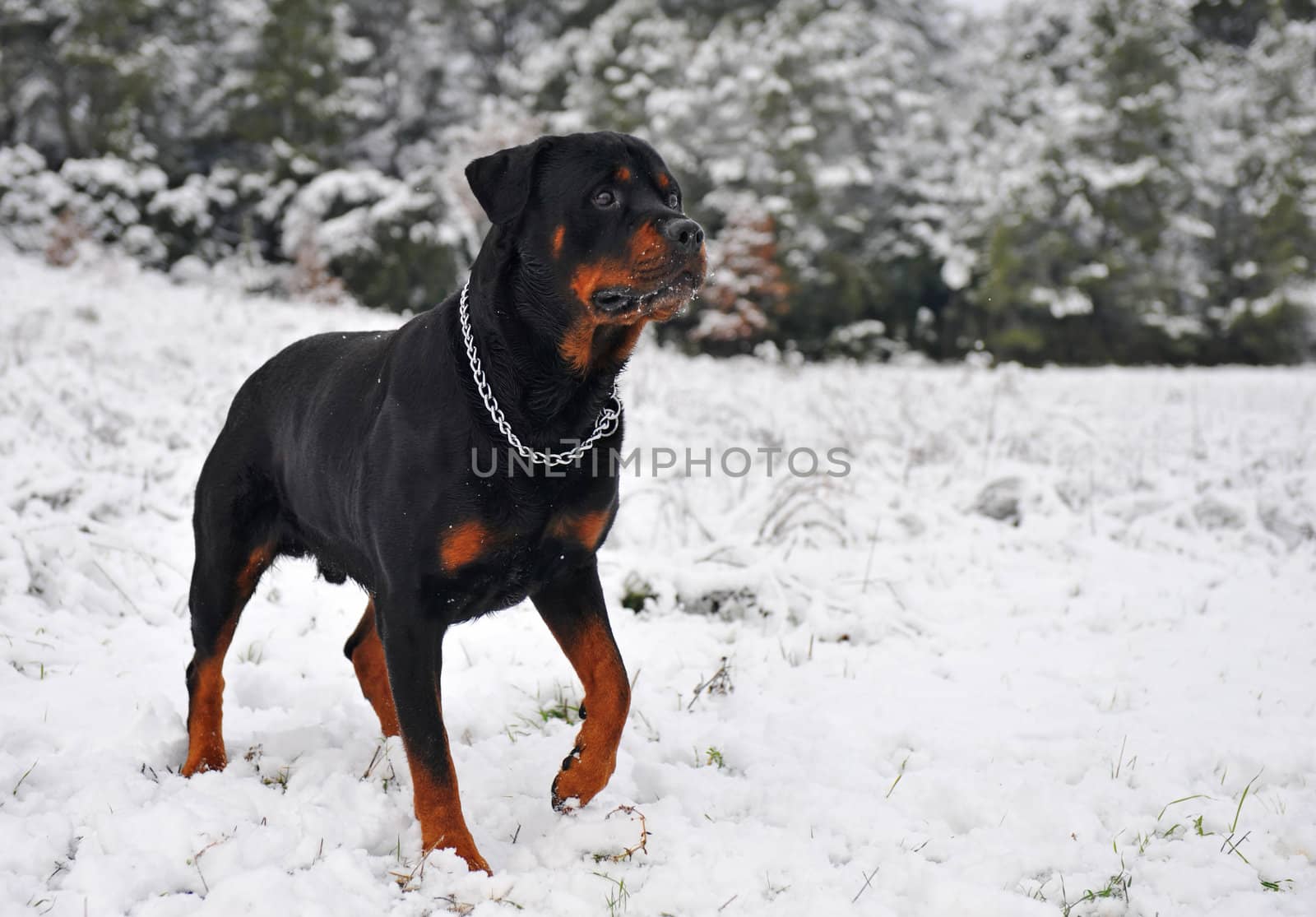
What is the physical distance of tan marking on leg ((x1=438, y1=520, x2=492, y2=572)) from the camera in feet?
6.82

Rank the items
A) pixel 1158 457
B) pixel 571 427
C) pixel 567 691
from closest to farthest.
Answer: pixel 571 427, pixel 567 691, pixel 1158 457

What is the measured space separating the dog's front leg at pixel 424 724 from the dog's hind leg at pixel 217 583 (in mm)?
719

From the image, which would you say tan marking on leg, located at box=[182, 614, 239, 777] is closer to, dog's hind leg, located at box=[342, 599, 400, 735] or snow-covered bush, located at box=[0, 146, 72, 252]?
dog's hind leg, located at box=[342, 599, 400, 735]

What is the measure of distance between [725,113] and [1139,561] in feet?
51.1

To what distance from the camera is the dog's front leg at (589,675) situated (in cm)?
230

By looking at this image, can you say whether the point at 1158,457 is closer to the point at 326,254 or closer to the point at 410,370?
the point at 410,370

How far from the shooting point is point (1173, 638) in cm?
359

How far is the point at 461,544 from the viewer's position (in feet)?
6.83

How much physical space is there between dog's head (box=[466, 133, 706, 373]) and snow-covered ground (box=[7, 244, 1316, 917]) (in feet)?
4.04

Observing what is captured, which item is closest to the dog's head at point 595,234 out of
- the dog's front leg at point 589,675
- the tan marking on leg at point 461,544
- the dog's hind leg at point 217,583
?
the tan marking on leg at point 461,544

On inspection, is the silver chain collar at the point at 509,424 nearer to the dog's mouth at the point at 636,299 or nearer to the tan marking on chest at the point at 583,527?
the tan marking on chest at the point at 583,527

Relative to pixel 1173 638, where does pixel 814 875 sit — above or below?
above

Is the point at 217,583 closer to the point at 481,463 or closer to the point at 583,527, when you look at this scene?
the point at 481,463

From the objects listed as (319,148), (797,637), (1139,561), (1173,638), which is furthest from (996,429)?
(319,148)
